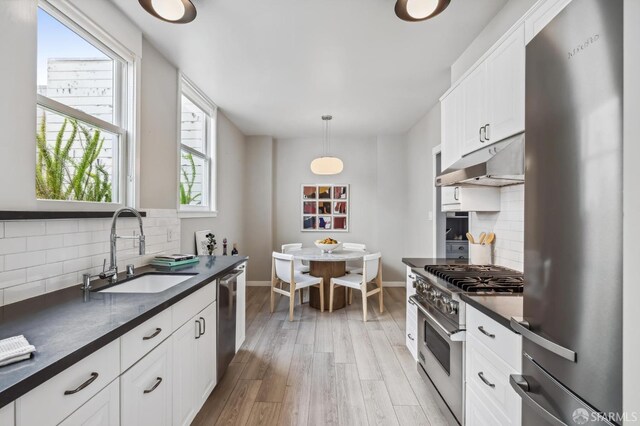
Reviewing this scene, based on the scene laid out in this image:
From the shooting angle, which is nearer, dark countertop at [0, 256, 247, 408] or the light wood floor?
dark countertop at [0, 256, 247, 408]

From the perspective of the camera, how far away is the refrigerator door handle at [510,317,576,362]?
33.3 inches

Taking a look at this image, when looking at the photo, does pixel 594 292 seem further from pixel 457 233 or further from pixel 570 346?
pixel 457 233

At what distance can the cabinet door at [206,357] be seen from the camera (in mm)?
1807

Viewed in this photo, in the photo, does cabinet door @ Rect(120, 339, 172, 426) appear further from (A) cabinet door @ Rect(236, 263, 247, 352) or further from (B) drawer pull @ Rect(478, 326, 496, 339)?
(B) drawer pull @ Rect(478, 326, 496, 339)

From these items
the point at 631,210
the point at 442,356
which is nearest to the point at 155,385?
the point at 442,356

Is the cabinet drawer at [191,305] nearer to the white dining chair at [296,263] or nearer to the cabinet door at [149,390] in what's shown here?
the cabinet door at [149,390]

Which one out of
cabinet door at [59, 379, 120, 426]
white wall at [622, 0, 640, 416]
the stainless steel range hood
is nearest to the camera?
white wall at [622, 0, 640, 416]

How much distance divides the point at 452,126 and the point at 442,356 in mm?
1646

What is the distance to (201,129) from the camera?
371cm

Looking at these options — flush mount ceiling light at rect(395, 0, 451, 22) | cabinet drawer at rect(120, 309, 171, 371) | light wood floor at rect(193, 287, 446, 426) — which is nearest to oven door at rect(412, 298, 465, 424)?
light wood floor at rect(193, 287, 446, 426)

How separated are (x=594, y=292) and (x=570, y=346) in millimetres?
185

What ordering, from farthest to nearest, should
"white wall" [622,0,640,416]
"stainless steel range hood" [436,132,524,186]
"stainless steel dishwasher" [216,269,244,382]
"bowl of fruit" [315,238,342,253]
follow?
1. "bowl of fruit" [315,238,342,253]
2. "stainless steel dishwasher" [216,269,244,382]
3. "stainless steel range hood" [436,132,524,186]
4. "white wall" [622,0,640,416]

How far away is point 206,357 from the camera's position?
6.32ft

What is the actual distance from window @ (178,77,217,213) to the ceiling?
17 cm
